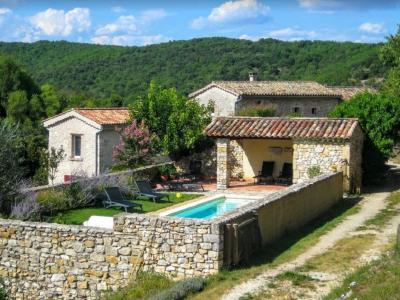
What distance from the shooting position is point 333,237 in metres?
14.1

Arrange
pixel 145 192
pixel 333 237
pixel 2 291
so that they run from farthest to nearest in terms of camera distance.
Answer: pixel 145 192, pixel 333 237, pixel 2 291

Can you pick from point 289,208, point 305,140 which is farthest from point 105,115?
point 289,208

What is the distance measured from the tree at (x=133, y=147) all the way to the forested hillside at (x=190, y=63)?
122 ft

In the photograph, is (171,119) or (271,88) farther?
(271,88)

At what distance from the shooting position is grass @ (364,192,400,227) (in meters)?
15.8

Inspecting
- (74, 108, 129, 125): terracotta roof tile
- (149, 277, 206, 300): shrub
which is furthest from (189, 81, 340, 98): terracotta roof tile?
(149, 277, 206, 300): shrub

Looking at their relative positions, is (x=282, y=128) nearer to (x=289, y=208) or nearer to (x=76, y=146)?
(x=289, y=208)

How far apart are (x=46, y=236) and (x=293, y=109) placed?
107ft

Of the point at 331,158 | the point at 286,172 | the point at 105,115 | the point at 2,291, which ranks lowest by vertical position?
the point at 2,291

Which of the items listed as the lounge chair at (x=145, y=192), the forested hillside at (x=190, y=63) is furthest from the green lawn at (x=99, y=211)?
the forested hillside at (x=190, y=63)

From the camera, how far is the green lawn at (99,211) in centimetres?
1670

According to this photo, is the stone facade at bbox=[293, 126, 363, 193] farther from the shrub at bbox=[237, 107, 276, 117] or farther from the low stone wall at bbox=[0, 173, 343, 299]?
the shrub at bbox=[237, 107, 276, 117]

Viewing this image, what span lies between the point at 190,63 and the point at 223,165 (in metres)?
52.4

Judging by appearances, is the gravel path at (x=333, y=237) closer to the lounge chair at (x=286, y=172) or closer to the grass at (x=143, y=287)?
the grass at (x=143, y=287)
